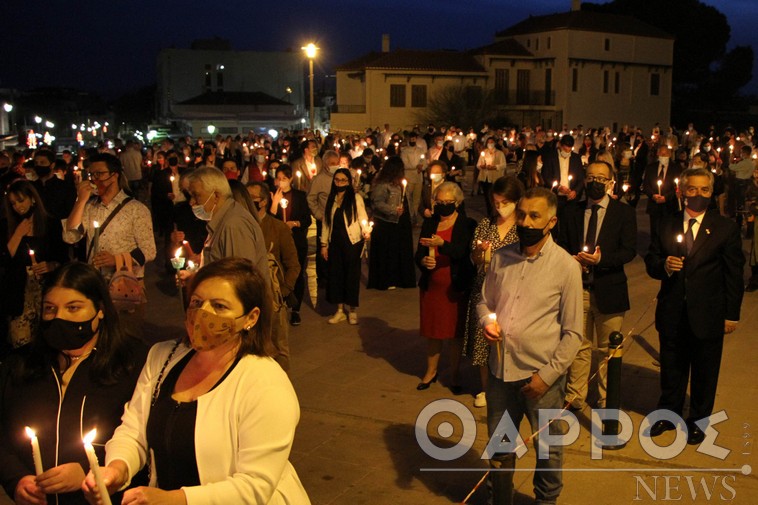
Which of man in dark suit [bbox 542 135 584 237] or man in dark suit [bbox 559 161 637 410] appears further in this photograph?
man in dark suit [bbox 542 135 584 237]

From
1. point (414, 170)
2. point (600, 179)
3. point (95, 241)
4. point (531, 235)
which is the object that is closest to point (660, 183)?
point (414, 170)

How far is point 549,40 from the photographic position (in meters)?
66.9

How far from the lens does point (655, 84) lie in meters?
71.9

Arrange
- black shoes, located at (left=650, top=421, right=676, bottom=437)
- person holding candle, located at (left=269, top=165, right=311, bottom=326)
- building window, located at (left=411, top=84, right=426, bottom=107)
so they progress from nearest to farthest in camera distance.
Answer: black shoes, located at (left=650, top=421, right=676, bottom=437) → person holding candle, located at (left=269, top=165, right=311, bottom=326) → building window, located at (left=411, top=84, right=426, bottom=107)

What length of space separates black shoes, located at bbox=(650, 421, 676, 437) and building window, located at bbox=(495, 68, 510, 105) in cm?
6145

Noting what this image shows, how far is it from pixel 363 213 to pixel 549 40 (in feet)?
200

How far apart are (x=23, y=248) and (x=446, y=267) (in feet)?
12.5

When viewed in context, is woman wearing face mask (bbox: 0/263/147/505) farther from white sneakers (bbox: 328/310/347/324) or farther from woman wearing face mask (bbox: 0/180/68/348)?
white sneakers (bbox: 328/310/347/324)

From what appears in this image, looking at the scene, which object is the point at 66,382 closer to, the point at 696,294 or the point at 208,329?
the point at 208,329

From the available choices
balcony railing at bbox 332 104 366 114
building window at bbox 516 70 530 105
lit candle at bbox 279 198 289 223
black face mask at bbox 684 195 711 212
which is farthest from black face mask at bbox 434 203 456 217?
building window at bbox 516 70 530 105

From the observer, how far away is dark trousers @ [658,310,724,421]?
609 centimetres

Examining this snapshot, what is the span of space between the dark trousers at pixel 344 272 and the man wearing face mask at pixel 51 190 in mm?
3485

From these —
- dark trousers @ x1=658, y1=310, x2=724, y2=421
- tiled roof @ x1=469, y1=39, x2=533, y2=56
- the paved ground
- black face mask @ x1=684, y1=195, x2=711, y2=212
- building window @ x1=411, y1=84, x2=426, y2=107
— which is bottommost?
the paved ground

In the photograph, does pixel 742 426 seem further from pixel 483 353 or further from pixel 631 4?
pixel 631 4
